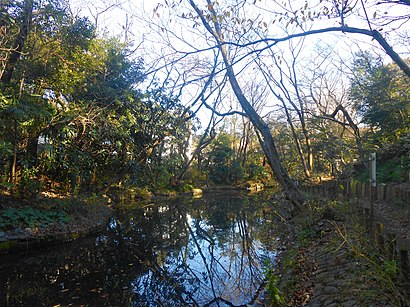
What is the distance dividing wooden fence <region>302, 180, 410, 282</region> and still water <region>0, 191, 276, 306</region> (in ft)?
4.61

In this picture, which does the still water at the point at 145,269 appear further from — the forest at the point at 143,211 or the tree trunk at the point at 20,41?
the tree trunk at the point at 20,41

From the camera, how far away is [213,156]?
27.4 m

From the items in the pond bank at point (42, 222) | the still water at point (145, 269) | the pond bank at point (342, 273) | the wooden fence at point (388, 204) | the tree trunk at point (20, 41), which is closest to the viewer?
the pond bank at point (342, 273)

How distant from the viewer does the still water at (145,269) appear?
4332 millimetres

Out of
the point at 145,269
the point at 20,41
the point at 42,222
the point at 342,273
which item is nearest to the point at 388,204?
the point at 342,273

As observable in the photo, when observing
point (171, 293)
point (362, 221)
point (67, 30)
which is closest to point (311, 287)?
point (362, 221)

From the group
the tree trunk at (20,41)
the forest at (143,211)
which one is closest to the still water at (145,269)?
the forest at (143,211)

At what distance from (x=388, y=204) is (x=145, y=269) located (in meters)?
6.06

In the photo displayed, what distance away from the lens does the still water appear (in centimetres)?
433

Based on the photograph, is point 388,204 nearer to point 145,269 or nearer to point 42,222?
point 145,269

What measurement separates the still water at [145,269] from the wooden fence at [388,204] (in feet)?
4.61

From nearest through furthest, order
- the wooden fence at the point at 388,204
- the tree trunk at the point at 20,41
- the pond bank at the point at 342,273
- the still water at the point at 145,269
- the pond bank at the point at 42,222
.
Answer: the pond bank at the point at 342,273, the wooden fence at the point at 388,204, the still water at the point at 145,269, the pond bank at the point at 42,222, the tree trunk at the point at 20,41

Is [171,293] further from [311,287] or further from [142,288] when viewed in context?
[311,287]

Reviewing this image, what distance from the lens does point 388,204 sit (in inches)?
289
